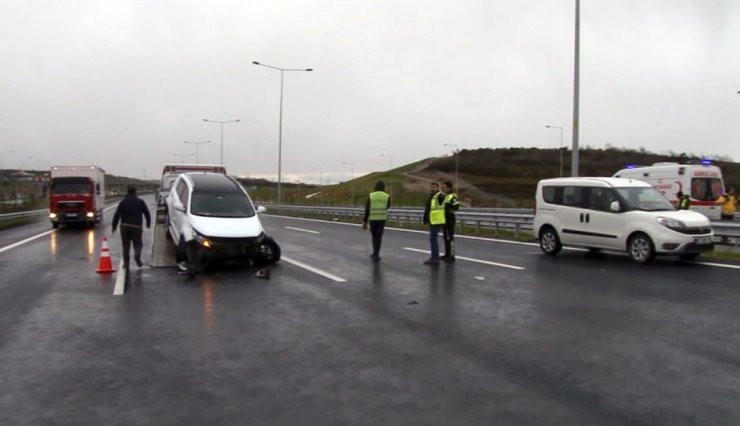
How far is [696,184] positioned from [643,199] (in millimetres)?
11649

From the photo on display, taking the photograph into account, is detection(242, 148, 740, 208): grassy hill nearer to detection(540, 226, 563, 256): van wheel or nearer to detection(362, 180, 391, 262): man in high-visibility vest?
detection(540, 226, 563, 256): van wheel

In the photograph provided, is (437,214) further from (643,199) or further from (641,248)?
(643,199)

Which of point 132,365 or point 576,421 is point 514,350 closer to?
point 576,421

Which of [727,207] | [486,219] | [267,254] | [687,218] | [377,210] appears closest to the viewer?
[687,218]

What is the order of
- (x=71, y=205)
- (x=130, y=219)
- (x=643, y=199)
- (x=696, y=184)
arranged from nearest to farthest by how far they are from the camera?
(x=130, y=219) → (x=643, y=199) → (x=696, y=184) → (x=71, y=205)

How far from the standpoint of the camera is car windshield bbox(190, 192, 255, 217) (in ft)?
42.1

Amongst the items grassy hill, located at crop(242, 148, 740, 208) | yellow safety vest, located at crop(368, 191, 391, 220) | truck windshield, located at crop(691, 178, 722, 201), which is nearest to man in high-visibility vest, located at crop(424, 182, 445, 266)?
yellow safety vest, located at crop(368, 191, 391, 220)

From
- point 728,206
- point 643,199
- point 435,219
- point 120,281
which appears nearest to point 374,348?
point 120,281

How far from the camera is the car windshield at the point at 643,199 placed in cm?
1303

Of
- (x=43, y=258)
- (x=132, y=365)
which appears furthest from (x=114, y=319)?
(x=43, y=258)

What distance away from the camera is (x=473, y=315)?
775cm

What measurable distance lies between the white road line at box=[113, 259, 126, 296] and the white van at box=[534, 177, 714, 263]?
32.4 feet

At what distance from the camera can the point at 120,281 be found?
10.7 metres

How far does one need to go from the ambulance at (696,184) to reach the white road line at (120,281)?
19.5 metres
